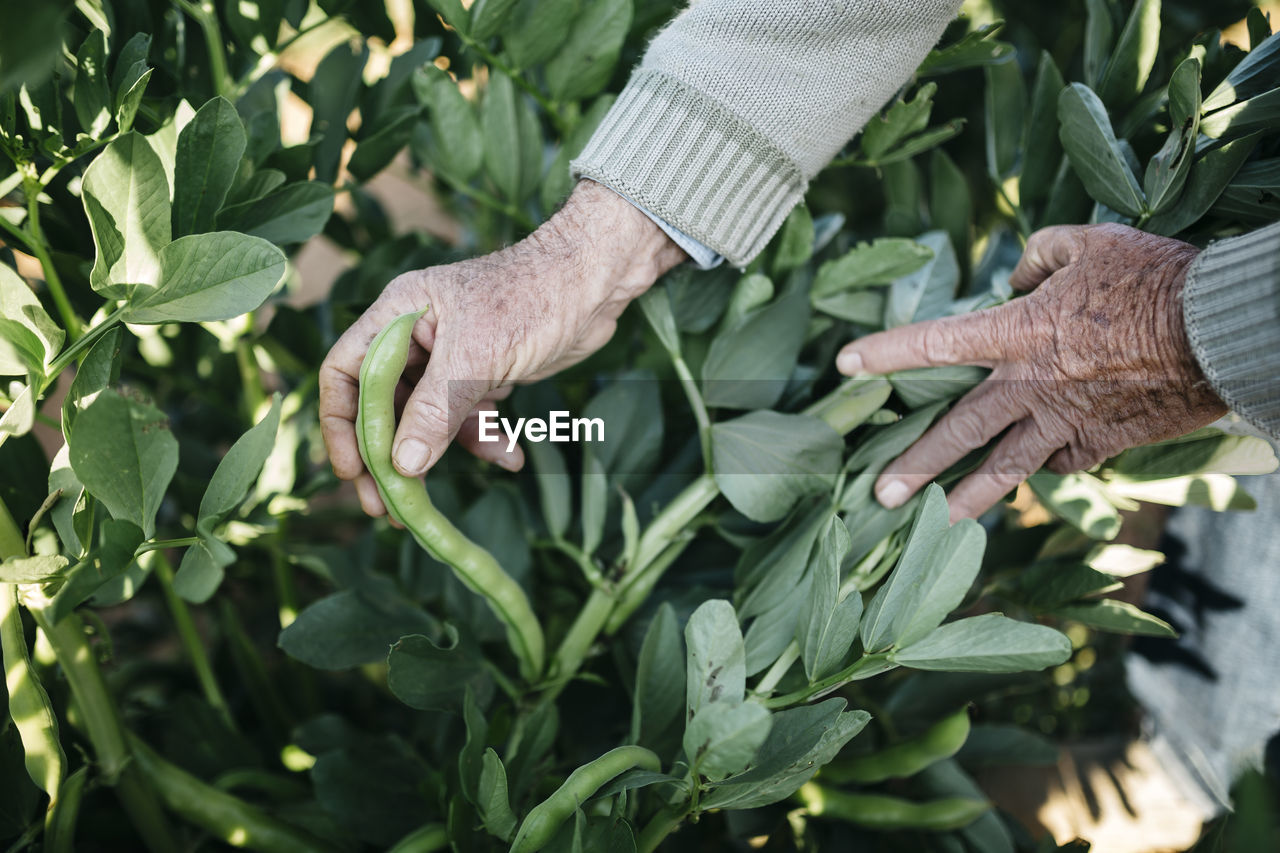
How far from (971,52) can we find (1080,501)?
27cm

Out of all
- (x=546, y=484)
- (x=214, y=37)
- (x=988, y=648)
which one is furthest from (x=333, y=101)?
(x=988, y=648)

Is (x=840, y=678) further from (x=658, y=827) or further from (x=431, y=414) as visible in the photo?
(x=431, y=414)

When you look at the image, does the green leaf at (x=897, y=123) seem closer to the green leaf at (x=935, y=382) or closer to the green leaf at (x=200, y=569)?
the green leaf at (x=935, y=382)

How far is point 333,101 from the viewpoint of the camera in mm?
539

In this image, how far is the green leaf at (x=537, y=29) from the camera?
486 mm

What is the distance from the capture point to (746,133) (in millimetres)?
478

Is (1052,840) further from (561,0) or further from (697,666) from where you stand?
(561,0)

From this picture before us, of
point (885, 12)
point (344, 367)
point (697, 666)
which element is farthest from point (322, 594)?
point (885, 12)

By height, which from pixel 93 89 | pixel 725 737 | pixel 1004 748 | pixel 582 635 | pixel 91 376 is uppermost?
pixel 93 89

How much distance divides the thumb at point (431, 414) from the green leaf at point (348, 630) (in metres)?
0.11

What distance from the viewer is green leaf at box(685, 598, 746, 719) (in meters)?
0.36

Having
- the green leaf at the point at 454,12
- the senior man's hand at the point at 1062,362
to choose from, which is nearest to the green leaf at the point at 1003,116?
the senior man's hand at the point at 1062,362

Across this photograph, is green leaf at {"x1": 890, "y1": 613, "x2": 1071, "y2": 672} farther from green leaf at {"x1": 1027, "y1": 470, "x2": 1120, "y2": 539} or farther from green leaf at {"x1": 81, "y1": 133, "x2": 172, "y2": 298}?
green leaf at {"x1": 81, "y1": 133, "x2": 172, "y2": 298}

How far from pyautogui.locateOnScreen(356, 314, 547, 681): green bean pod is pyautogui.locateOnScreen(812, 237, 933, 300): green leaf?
0.80 ft
